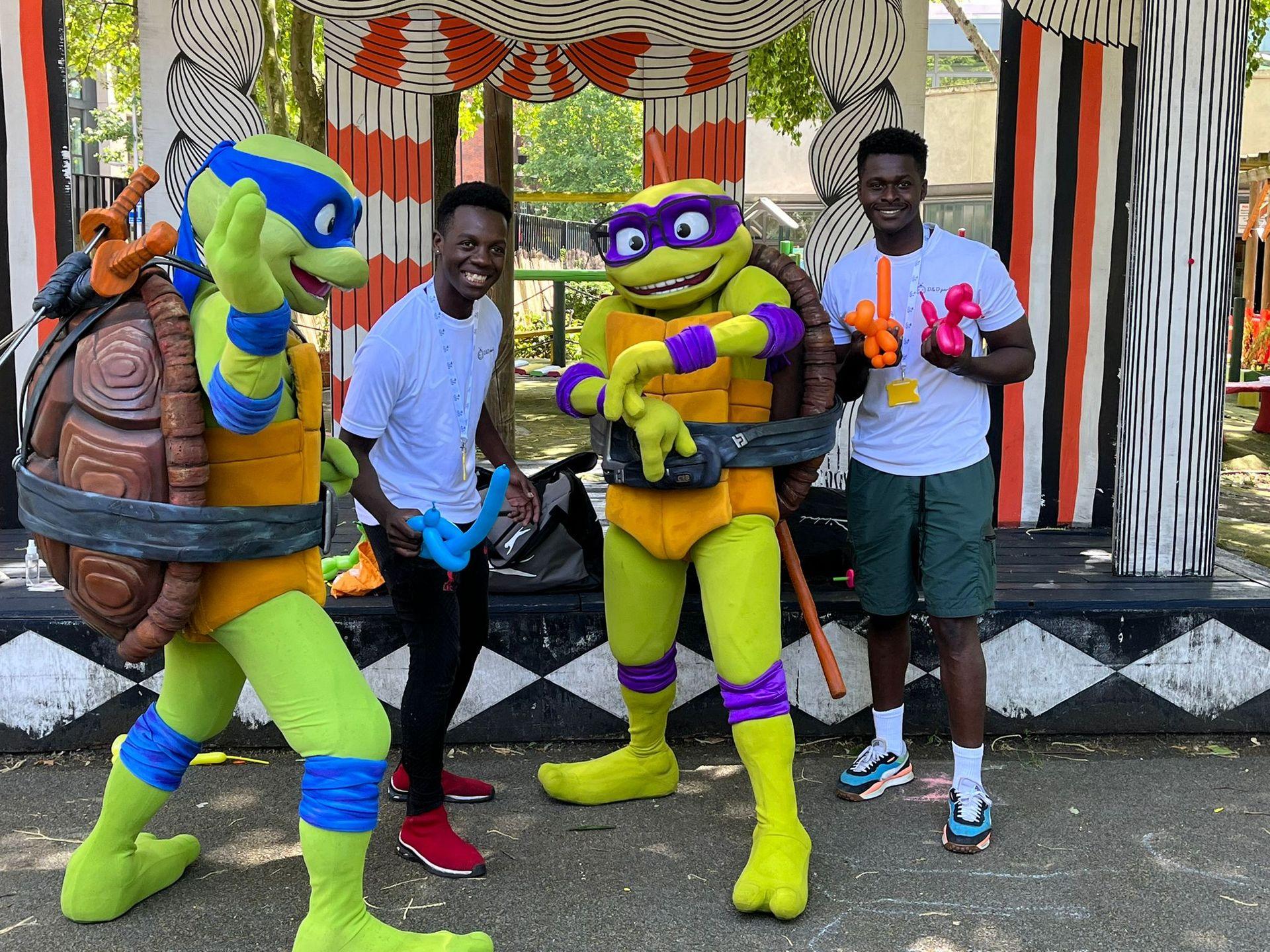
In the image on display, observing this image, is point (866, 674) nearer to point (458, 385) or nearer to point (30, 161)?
point (458, 385)

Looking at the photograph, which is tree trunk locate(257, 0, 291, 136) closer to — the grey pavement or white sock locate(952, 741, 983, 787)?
the grey pavement

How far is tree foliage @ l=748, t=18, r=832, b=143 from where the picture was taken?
10.3 m

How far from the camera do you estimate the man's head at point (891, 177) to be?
341 cm

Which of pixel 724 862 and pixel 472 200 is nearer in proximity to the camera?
pixel 472 200

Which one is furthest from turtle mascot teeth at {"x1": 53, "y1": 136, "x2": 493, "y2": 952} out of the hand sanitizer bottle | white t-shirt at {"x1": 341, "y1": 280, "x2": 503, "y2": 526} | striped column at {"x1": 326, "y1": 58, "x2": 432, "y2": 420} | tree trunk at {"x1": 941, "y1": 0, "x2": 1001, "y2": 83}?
tree trunk at {"x1": 941, "y1": 0, "x2": 1001, "y2": 83}

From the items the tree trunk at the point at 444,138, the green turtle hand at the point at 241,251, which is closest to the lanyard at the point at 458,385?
the green turtle hand at the point at 241,251

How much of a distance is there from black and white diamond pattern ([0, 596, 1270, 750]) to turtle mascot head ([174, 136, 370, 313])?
1.69 metres

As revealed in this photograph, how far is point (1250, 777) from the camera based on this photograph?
3.94 meters

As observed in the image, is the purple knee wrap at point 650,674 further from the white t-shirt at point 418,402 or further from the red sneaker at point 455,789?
the white t-shirt at point 418,402

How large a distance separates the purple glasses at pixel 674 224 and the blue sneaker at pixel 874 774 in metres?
1.66

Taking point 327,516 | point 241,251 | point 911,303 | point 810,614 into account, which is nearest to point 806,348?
point 911,303

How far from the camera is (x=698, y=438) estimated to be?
326cm

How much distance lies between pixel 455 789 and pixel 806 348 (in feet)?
5.50

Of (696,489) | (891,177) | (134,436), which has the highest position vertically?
(891,177)
